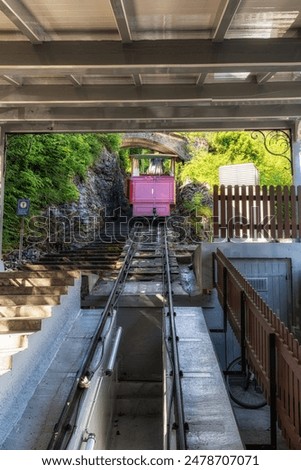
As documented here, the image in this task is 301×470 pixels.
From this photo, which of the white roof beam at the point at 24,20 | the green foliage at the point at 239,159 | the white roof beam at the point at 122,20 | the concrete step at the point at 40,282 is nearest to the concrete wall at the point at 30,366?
the concrete step at the point at 40,282

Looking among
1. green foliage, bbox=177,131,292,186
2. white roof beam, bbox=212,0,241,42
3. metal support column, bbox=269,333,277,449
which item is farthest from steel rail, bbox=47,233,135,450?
green foliage, bbox=177,131,292,186

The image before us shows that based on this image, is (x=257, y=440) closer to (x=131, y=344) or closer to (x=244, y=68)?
(x=131, y=344)

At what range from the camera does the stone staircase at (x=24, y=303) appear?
3.49 meters

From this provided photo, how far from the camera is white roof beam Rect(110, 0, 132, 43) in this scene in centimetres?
331

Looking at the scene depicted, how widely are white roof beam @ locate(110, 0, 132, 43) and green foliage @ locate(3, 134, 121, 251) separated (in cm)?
650

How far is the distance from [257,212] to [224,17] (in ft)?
14.9

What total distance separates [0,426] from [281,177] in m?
12.3

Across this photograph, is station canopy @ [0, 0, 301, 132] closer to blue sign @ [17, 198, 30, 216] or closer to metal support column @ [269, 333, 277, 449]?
blue sign @ [17, 198, 30, 216]

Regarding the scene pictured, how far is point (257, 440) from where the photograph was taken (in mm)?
3822

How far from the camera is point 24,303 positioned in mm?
4758

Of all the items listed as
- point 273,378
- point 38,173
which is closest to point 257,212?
point 273,378

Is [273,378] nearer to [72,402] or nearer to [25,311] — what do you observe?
[72,402]

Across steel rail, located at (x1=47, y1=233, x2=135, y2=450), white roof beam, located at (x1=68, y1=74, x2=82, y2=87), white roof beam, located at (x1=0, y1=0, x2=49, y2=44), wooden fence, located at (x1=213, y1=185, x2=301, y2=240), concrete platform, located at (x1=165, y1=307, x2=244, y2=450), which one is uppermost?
white roof beam, located at (x1=68, y1=74, x2=82, y2=87)
